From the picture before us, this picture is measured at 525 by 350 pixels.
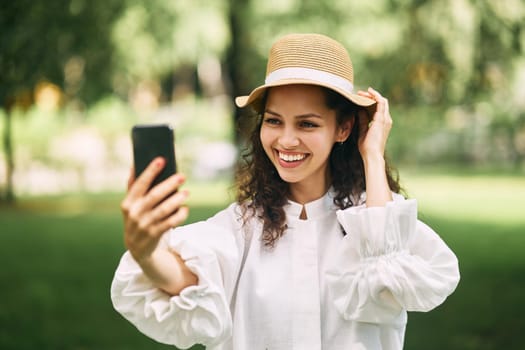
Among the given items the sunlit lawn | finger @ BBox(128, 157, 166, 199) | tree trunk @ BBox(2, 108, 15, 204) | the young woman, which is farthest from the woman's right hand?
tree trunk @ BBox(2, 108, 15, 204)

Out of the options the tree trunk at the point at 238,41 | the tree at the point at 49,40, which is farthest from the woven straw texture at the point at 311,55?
the tree trunk at the point at 238,41

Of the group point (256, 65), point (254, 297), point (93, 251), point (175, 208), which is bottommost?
point (93, 251)

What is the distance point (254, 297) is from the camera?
2.26 m

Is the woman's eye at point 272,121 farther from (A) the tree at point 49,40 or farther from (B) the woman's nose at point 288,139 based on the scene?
(A) the tree at point 49,40

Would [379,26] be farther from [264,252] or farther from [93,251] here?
[264,252]

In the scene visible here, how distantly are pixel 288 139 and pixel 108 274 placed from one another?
21.5ft

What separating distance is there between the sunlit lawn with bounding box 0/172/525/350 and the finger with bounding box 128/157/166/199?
133 centimetres

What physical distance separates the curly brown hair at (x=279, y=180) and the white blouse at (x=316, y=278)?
4 centimetres

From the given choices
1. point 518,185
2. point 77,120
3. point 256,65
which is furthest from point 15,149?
point 518,185

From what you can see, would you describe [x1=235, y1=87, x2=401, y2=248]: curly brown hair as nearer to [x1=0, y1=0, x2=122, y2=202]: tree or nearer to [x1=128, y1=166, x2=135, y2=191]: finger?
[x1=128, y1=166, x2=135, y2=191]: finger

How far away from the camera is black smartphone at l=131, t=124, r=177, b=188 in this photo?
5.67ft

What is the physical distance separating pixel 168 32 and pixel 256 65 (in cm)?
190

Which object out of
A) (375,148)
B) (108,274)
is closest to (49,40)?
(108,274)

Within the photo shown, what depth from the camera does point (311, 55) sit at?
235cm
